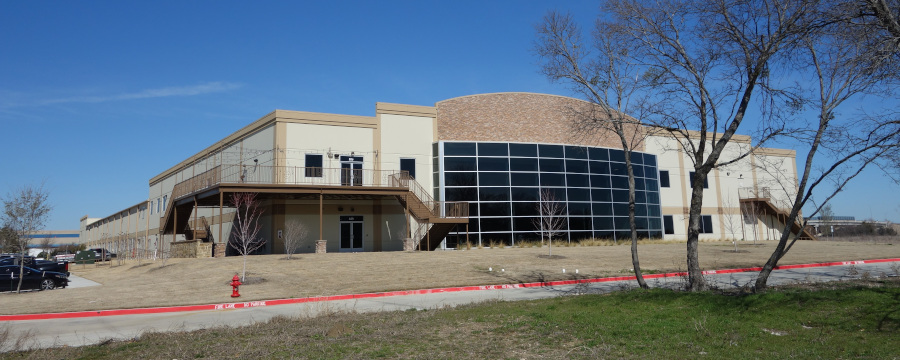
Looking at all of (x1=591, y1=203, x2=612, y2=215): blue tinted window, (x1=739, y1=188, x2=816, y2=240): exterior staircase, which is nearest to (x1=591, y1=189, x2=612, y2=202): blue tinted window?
(x1=591, y1=203, x2=612, y2=215): blue tinted window

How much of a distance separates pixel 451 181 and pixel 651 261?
1291 centimetres

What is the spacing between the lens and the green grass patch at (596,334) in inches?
300

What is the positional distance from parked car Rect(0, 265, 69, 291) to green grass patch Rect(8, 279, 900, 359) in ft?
52.7

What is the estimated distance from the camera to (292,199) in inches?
1264

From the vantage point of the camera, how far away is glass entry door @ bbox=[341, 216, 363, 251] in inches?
1296

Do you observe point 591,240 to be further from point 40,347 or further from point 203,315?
point 40,347

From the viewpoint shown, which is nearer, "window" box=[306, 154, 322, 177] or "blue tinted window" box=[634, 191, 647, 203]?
"window" box=[306, 154, 322, 177]

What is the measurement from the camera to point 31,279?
2186 cm

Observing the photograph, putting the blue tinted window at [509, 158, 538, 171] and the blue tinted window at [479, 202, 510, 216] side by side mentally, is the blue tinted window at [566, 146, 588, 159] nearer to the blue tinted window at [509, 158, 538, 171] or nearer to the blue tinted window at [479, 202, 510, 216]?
the blue tinted window at [509, 158, 538, 171]

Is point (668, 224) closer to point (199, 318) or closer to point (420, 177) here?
point (420, 177)

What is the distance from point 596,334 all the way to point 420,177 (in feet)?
86.2

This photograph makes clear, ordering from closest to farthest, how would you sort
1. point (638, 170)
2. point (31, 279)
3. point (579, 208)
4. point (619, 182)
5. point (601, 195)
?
point (31, 279), point (579, 208), point (601, 195), point (619, 182), point (638, 170)

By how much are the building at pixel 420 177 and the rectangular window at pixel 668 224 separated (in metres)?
2.17

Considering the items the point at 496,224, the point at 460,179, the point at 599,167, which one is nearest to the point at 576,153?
the point at 599,167
